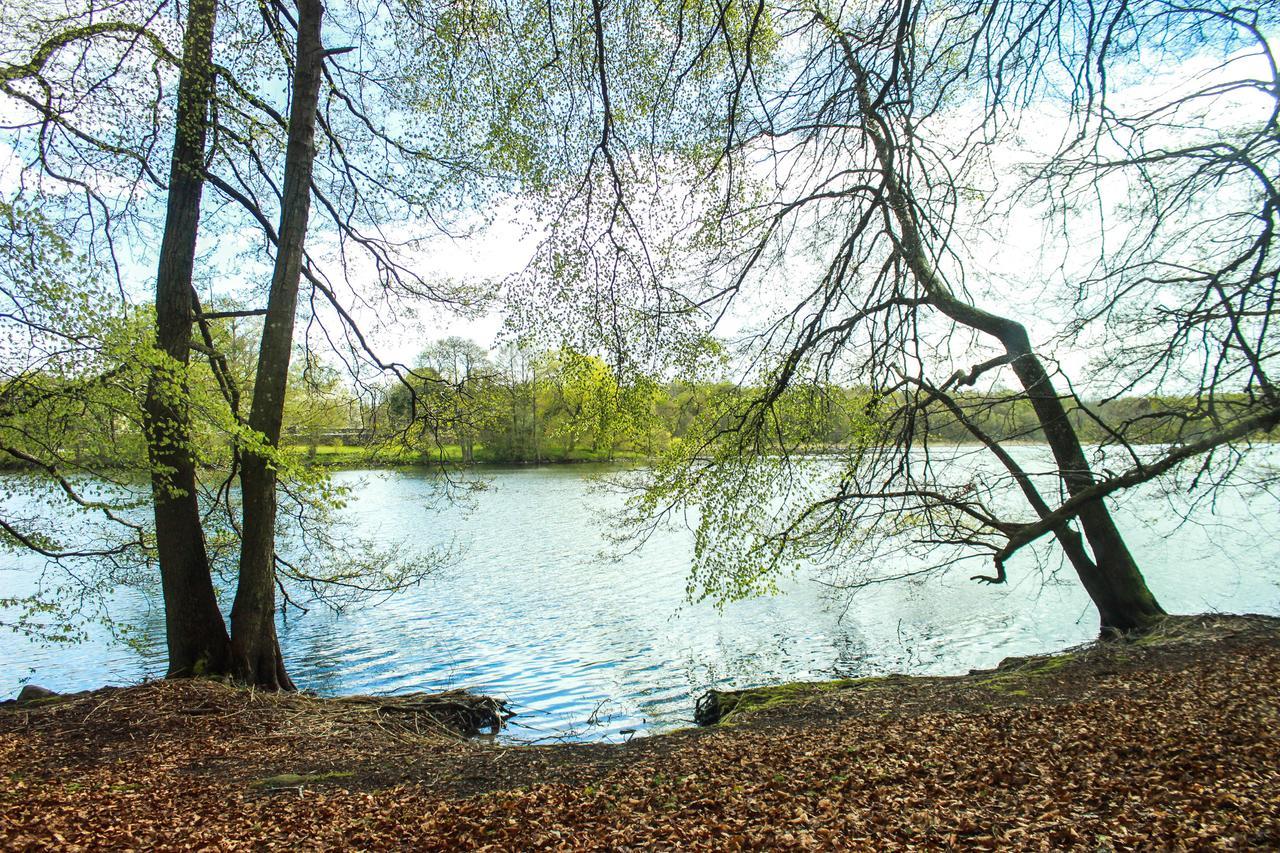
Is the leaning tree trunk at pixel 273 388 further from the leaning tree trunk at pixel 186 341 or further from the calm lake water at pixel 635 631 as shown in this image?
the calm lake water at pixel 635 631

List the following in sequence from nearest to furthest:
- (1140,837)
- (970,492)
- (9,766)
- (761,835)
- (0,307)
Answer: (1140,837), (761,835), (9,766), (0,307), (970,492)

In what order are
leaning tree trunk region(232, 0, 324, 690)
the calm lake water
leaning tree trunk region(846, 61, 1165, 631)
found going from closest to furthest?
1. leaning tree trunk region(232, 0, 324, 690)
2. leaning tree trunk region(846, 61, 1165, 631)
3. the calm lake water

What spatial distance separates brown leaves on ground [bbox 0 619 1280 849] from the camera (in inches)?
147

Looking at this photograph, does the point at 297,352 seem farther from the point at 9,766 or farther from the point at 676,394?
the point at 9,766

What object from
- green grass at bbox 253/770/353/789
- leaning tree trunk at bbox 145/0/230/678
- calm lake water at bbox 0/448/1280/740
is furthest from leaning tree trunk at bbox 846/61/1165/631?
leaning tree trunk at bbox 145/0/230/678

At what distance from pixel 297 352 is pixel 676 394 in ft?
21.0

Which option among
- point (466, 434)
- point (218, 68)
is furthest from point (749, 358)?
point (218, 68)

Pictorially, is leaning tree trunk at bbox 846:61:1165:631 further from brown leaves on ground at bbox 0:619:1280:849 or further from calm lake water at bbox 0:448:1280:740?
brown leaves on ground at bbox 0:619:1280:849

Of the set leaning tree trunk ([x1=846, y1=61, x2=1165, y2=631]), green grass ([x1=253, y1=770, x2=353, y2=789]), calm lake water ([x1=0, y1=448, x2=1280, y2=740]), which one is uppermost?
leaning tree trunk ([x1=846, y1=61, x2=1165, y2=631])

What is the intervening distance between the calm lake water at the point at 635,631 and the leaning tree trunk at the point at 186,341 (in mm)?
2730

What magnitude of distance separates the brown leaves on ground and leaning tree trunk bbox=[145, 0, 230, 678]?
2.44 feet

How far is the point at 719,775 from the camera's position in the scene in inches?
191

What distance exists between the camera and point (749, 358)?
28.7ft

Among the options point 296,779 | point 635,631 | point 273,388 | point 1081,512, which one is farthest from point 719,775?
point 635,631
